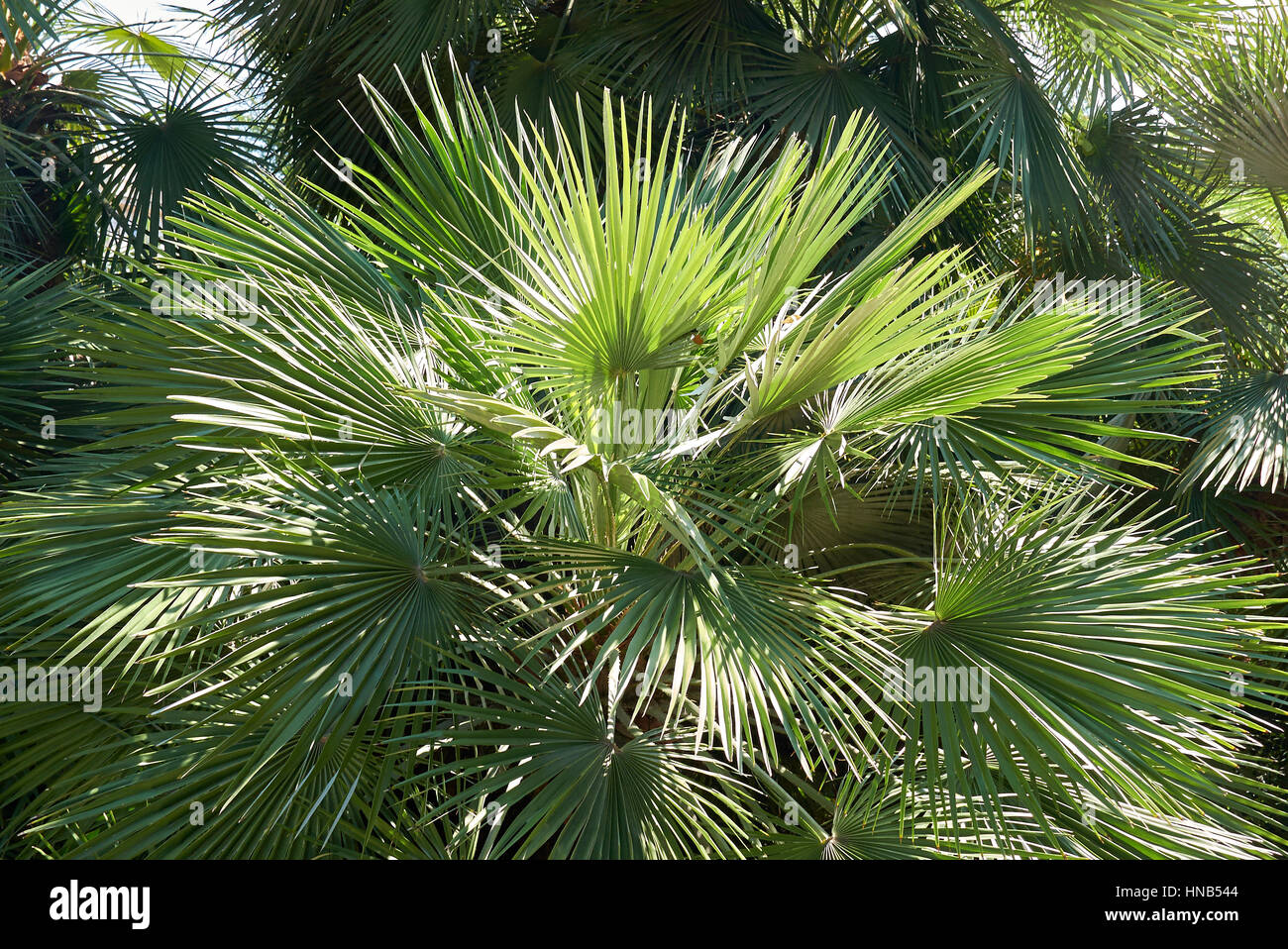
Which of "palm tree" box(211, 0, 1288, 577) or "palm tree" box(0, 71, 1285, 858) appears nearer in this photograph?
"palm tree" box(0, 71, 1285, 858)

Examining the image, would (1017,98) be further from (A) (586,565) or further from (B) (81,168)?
(B) (81,168)

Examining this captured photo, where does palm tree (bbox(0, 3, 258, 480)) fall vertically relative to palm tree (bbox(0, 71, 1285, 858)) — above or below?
above

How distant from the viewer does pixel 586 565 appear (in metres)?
2.07

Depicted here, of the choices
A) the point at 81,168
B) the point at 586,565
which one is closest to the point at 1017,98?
the point at 586,565

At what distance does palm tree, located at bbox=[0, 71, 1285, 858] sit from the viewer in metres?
1.91

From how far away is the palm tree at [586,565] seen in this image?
191 centimetres

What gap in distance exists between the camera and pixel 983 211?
4.74 metres

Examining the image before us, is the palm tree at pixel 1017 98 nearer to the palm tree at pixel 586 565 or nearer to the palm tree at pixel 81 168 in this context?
the palm tree at pixel 81 168

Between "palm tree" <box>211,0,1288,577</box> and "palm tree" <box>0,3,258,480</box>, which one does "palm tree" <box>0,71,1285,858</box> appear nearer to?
"palm tree" <box>0,3,258,480</box>

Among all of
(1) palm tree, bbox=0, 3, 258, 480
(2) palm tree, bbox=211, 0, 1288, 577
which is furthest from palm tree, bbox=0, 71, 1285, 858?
(2) palm tree, bbox=211, 0, 1288, 577

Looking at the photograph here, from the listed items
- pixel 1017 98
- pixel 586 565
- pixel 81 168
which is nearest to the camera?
pixel 586 565

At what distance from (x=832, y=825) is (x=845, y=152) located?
5.75 feet
